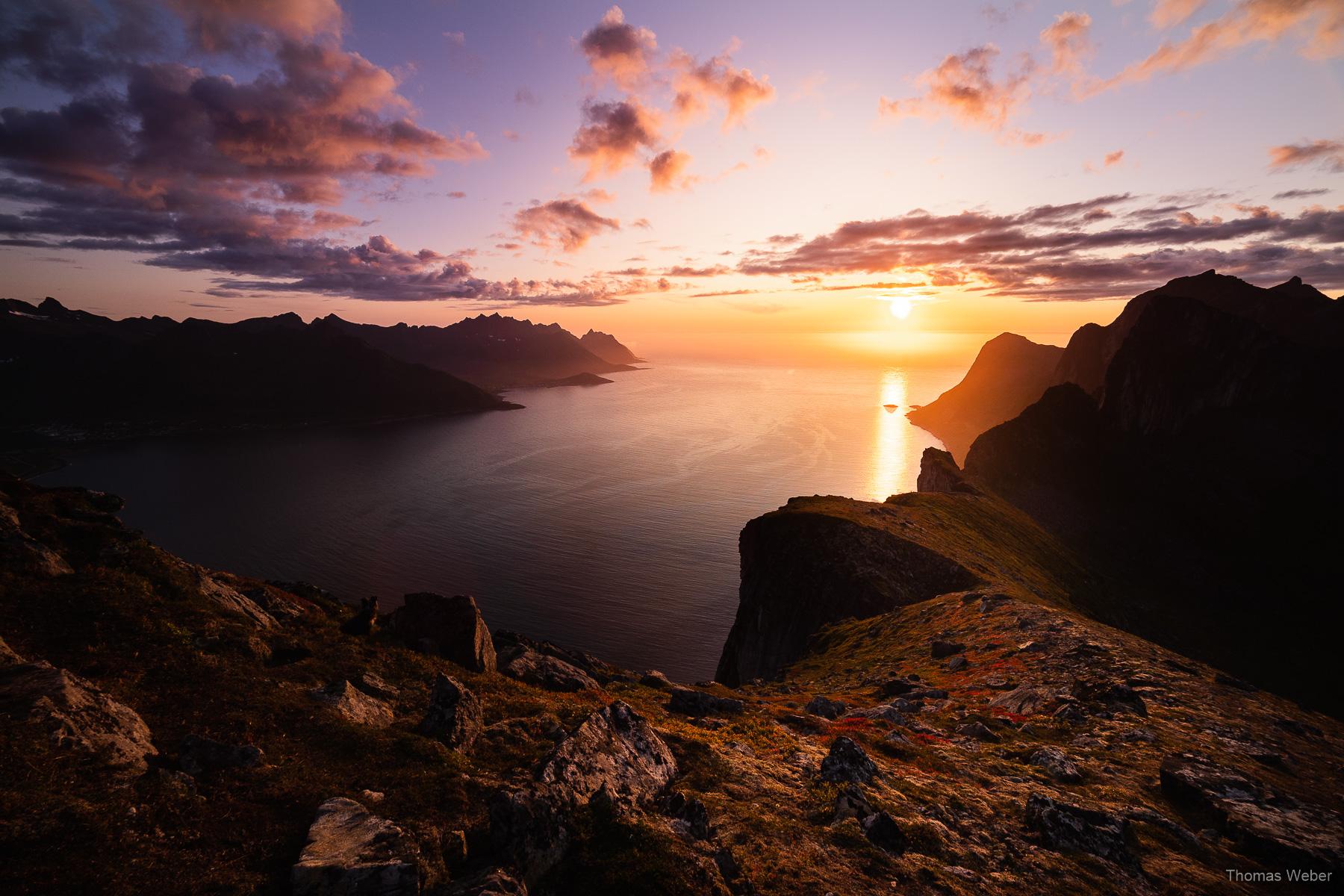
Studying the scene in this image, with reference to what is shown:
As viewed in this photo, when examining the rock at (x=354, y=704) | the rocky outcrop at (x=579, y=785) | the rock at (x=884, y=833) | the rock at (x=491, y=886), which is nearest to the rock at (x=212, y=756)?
the rock at (x=354, y=704)

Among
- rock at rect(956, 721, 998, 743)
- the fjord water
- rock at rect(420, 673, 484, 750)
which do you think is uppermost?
rock at rect(420, 673, 484, 750)

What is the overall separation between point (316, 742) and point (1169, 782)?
36.1m

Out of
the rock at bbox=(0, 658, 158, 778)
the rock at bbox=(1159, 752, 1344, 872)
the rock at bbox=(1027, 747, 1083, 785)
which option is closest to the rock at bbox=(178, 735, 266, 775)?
the rock at bbox=(0, 658, 158, 778)

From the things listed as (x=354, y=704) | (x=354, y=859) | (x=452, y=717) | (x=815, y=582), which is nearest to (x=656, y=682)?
(x=452, y=717)

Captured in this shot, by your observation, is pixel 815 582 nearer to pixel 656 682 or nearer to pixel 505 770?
pixel 656 682

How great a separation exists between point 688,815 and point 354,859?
9.71 metres

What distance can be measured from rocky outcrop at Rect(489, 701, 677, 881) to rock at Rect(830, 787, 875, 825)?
6305 millimetres

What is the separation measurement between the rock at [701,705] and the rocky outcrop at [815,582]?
39064 mm

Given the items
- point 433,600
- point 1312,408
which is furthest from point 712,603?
point 1312,408

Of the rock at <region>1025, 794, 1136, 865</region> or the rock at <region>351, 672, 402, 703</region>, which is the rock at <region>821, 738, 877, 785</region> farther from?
the rock at <region>351, 672, 402, 703</region>

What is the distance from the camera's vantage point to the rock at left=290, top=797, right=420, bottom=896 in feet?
38.0

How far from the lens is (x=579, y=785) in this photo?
17078 mm

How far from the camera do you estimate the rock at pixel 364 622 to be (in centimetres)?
2914

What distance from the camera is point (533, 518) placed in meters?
164
